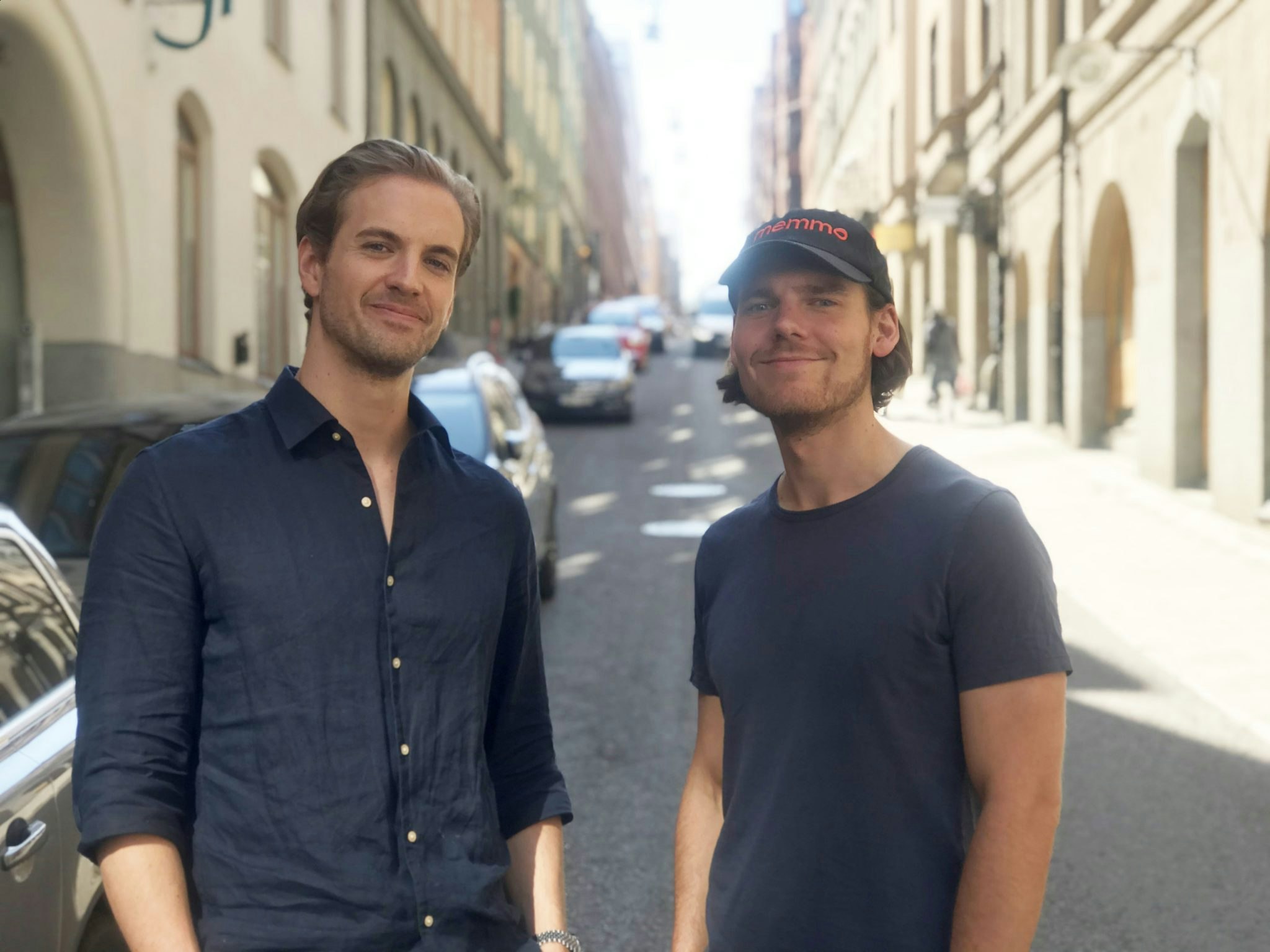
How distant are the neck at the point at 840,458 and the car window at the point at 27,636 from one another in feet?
6.64

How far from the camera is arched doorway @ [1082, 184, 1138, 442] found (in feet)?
65.8

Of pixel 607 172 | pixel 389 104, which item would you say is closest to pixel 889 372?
pixel 389 104

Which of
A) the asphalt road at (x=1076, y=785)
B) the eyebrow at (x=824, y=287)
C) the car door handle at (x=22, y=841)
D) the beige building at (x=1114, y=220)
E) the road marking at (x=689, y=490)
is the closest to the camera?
the eyebrow at (x=824, y=287)

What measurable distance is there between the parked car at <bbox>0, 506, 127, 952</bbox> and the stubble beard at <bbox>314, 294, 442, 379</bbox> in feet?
3.79

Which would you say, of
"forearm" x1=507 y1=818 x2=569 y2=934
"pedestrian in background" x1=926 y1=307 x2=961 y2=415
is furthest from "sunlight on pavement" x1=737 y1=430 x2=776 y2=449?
"forearm" x1=507 y1=818 x2=569 y2=934

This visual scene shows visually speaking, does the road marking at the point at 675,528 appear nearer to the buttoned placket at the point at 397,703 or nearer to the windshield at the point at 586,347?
the buttoned placket at the point at 397,703

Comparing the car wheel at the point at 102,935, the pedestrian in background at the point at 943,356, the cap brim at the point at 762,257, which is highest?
the pedestrian in background at the point at 943,356

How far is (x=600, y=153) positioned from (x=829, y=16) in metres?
42.2

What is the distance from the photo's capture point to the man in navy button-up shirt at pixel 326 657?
83.9 inches

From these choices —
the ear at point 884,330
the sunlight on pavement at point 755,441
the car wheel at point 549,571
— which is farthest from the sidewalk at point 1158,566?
the ear at point 884,330

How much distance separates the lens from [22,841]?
3.07 metres

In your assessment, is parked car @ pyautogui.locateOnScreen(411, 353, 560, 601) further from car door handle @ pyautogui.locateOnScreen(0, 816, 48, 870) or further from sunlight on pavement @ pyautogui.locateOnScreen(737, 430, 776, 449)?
sunlight on pavement @ pyautogui.locateOnScreen(737, 430, 776, 449)

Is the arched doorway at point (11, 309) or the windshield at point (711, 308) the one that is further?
the windshield at point (711, 308)

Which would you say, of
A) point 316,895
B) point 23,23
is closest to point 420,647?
point 316,895
